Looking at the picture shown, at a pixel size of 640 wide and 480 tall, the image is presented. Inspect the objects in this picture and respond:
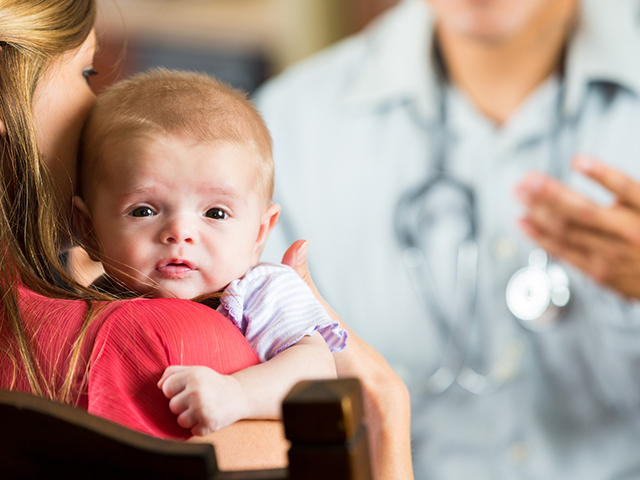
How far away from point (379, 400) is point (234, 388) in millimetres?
371

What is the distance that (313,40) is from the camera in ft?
7.55

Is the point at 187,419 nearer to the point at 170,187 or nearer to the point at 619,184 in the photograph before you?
the point at 170,187

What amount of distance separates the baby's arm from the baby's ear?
0.25m

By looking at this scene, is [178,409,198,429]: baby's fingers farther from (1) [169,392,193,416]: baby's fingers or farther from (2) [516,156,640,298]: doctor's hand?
(2) [516,156,640,298]: doctor's hand

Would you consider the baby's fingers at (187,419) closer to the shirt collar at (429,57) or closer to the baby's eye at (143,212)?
the baby's eye at (143,212)

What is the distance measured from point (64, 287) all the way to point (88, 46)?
272mm

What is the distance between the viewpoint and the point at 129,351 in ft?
1.50

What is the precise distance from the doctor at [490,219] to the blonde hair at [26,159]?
1433 mm

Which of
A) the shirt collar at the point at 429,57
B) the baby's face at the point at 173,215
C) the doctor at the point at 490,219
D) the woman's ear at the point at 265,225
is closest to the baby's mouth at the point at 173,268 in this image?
the baby's face at the point at 173,215

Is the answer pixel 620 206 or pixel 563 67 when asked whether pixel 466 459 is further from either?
pixel 563 67

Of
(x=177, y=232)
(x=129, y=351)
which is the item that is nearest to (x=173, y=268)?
(x=177, y=232)

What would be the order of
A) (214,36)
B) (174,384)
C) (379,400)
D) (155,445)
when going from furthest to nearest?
(214,36) → (379,400) → (174,384) → (155,445)

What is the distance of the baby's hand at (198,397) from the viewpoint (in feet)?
1.40

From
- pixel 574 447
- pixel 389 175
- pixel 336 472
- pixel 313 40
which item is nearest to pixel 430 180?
pixel 389 175
